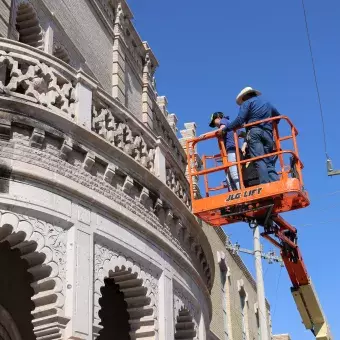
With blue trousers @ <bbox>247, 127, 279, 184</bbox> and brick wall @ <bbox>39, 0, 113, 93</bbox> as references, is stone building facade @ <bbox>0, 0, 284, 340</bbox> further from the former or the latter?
brick wall @ <bbox>39, 0, 113, 93</bbox>

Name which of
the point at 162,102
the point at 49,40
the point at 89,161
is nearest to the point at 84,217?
the point at 89,161

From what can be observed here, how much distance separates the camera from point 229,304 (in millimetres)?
25562

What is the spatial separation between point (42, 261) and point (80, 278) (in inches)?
20.4

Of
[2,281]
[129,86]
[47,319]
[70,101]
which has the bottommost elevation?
[47,319]

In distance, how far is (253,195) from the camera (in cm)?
1080

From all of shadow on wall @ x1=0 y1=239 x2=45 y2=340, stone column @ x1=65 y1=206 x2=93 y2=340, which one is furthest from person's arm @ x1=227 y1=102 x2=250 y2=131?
shadow on wall @ x1=0 y1=239 x2=45 y2=340

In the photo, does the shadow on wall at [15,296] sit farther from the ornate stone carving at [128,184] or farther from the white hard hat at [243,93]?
the white hard hat at [243,93]

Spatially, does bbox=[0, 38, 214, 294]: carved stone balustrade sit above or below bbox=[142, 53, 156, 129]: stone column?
below

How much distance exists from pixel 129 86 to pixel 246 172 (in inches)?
351

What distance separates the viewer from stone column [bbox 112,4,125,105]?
1800 centimetres

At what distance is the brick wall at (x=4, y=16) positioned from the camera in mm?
11806

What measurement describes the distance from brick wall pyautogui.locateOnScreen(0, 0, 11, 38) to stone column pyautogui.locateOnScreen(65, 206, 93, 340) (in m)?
4.61

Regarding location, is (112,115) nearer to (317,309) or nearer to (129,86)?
(317,309)

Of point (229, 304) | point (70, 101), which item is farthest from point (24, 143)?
point (229, 304)
